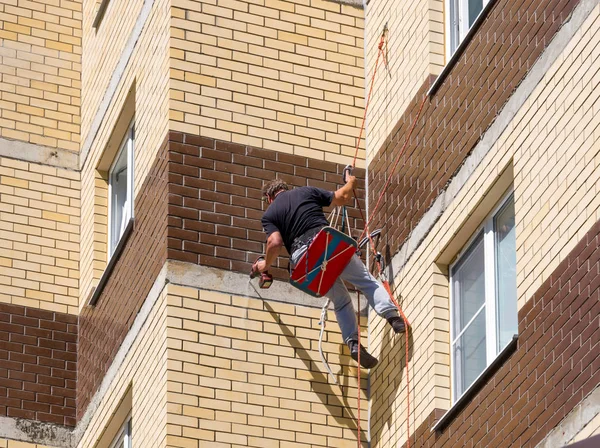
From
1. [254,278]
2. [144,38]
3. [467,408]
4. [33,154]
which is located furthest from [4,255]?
[467,408]

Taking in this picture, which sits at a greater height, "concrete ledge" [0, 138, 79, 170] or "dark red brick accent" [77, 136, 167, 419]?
"concrete ledge" [0, 138, 79, 170]

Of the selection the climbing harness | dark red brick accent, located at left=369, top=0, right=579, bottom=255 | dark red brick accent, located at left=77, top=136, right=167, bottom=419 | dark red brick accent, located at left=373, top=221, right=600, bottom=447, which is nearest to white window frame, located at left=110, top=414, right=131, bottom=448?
dark red brick accent, located at left=77, top=136, right=167, bottom=419

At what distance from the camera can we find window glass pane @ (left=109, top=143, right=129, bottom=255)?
17.6 metres

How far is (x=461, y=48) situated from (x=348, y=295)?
7.64ft

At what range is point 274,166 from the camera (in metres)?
15.1

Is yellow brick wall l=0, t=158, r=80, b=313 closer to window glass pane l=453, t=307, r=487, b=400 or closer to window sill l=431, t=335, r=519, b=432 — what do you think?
window glass pane l=453, t=307, r=487, b=400

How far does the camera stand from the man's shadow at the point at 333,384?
14.3 metres

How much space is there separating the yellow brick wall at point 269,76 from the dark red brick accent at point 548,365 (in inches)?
153

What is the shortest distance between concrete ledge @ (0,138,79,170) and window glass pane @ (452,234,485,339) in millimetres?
6453

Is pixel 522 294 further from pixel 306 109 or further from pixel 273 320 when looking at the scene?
pixel 306 109

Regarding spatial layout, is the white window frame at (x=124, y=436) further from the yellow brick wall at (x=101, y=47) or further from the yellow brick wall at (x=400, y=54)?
the yellow brick wall at (x=101, y=47)

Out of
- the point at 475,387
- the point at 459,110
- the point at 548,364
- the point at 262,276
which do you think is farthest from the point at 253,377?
the point at 548,364

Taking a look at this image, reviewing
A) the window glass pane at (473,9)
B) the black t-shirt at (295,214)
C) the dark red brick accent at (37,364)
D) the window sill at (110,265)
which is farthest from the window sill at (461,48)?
the dark red brick accent at (37,364)

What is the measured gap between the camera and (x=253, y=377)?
14.1 m
